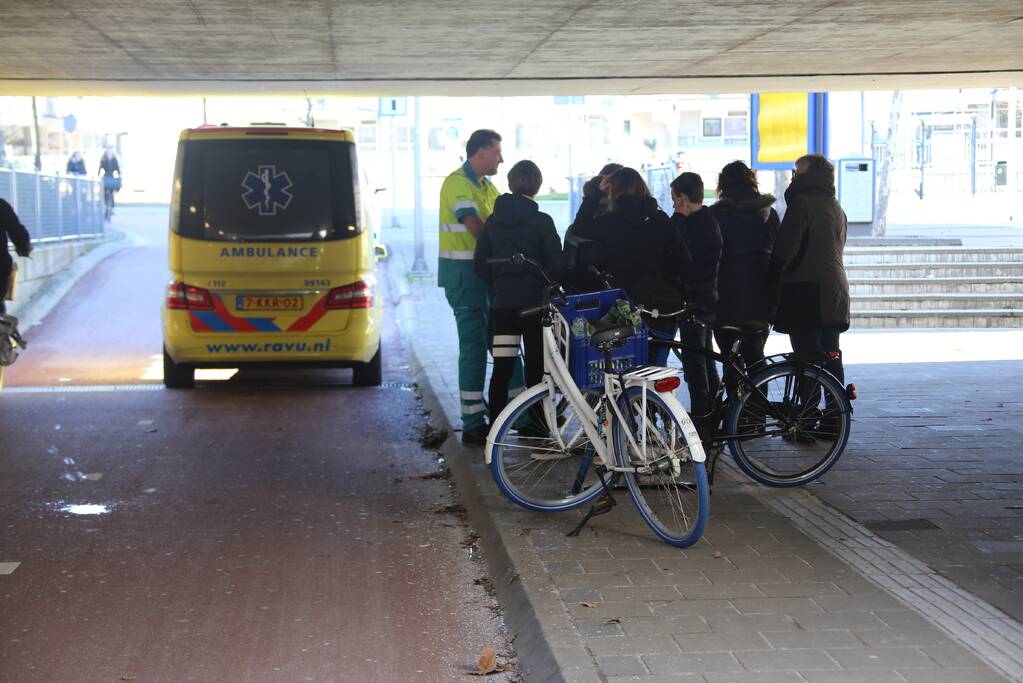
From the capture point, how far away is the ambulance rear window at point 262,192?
11.7 m

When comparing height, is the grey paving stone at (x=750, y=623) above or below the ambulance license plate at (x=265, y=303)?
below

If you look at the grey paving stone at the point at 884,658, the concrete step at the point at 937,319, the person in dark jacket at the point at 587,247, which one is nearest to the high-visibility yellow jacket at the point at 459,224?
the person in dark jacket at the point at 587,247

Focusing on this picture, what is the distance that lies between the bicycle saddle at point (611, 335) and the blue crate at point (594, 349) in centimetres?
8

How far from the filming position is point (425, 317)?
1753cm

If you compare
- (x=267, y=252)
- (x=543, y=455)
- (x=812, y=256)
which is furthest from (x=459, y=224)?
(x=267, y=252)

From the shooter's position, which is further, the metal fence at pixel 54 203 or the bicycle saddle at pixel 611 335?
the metal fence at pixel 54 203

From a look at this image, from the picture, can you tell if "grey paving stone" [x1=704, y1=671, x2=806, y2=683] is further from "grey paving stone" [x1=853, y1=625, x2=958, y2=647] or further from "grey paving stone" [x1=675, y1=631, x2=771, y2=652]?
"grey paving stone" [x1=853, y1=625, x2=958, y2=647]

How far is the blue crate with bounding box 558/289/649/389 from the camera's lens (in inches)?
256

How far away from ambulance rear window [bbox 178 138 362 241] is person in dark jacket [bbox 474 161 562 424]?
385 centimetres

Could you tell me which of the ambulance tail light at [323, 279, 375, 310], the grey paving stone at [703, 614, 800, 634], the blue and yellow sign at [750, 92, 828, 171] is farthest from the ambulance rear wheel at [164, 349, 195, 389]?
the blue and yellow sign at [750, 92, 828, 171]

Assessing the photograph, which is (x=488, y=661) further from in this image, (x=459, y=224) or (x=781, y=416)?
(x=459, y=224)

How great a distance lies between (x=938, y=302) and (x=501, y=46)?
8801mm

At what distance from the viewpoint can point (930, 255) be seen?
62.3ft

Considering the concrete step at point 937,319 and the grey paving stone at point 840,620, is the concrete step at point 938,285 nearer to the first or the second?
the concrete step at point 937,319
